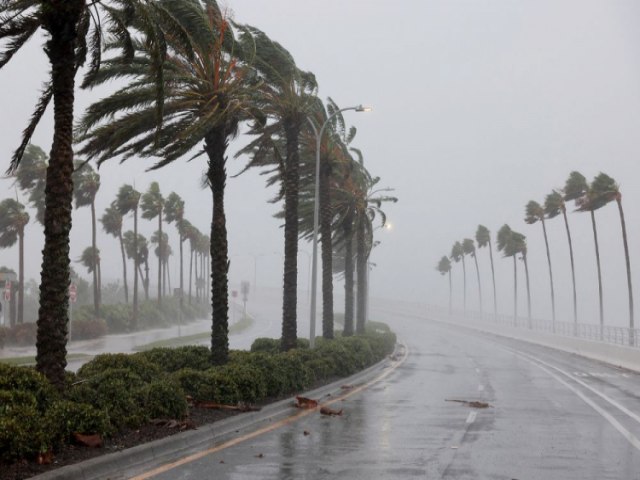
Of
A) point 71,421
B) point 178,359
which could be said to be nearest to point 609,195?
point 178,359

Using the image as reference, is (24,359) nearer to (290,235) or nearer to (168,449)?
(290,235)

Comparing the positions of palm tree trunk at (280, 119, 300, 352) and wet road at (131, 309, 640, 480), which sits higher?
palm tree trunk at (280, 119, 300, 352)

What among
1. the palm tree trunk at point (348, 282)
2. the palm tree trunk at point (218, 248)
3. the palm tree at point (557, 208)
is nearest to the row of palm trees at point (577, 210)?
the palm tree at point (557, 208)

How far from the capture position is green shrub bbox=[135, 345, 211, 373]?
17188mm

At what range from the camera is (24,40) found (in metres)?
12.9

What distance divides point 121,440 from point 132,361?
135 inches

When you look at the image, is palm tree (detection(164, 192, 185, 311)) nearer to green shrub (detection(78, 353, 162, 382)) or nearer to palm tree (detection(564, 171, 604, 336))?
palm tree (detection(564, 171, 604, 336))

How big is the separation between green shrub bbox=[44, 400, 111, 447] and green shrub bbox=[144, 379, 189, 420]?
1.56 meters

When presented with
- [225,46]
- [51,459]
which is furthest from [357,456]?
[225,46]

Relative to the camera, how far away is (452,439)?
1237 centimetres

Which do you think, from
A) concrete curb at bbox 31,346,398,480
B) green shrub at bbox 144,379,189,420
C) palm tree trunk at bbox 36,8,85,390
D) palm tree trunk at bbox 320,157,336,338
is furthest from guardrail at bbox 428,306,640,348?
palm tree trunk at bbox 36,8,85,390

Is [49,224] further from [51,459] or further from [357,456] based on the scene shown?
[357,456]

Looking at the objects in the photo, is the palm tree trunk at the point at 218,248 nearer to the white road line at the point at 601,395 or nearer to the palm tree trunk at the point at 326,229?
the white road line at the point at 601,395

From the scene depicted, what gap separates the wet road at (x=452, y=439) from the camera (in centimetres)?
959
